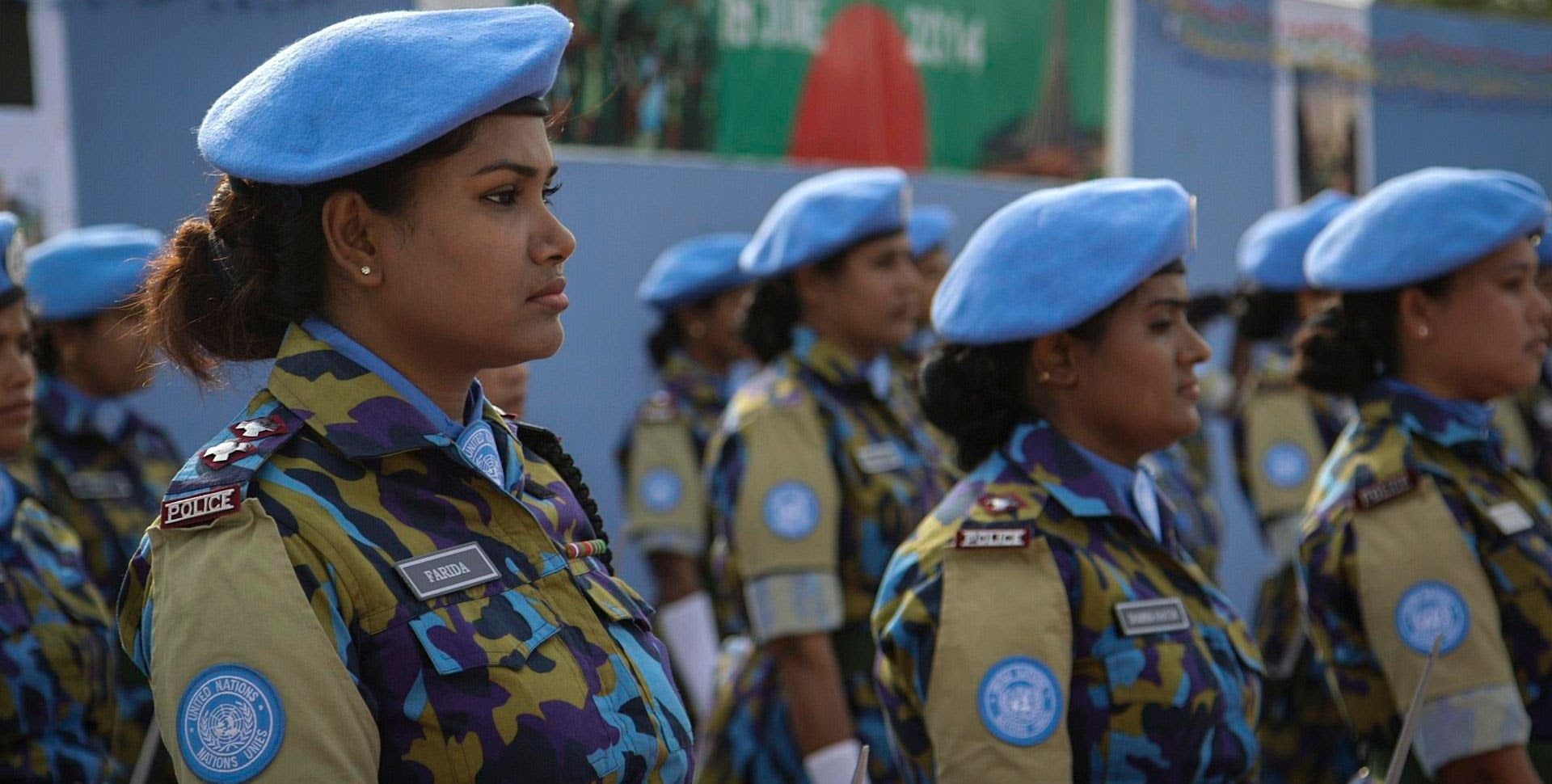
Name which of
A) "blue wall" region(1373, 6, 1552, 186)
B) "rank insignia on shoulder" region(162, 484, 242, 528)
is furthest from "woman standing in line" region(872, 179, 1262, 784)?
"blue wall" region(1373, 6, 1552, 186)

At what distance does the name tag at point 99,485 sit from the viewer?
457 centimetres

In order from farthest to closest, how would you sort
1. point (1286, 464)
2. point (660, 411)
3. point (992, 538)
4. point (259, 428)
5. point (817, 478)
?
1. point (660, 411)
2. point (1286, 464)
3. point (817, 478)
4. point (992, 538)
5. point (259, 428)

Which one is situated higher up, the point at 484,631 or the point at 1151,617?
the point at 484,631

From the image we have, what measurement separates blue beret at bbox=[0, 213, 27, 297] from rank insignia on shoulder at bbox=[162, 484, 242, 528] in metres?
1.74

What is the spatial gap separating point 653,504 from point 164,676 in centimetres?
479

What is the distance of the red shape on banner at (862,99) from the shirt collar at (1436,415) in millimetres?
4703

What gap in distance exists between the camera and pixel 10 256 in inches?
129

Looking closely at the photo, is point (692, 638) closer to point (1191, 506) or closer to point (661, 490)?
point (661, 490)

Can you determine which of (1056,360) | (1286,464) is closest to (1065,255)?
(1056,360)

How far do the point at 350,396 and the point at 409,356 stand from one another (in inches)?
3.7

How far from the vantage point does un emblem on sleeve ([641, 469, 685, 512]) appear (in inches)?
255

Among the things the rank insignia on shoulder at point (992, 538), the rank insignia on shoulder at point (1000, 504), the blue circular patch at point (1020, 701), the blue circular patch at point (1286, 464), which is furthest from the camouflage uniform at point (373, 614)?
the blue circular patch at point (1286, 464)

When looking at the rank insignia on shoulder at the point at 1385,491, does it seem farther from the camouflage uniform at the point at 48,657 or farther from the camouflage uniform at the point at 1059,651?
the camouflage uniform at the point at 48,657

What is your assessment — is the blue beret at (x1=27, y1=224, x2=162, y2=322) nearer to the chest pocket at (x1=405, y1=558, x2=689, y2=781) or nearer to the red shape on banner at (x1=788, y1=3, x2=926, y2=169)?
→ the chest pocket at (x1=405, y1=558, x2=689, y2=781)
